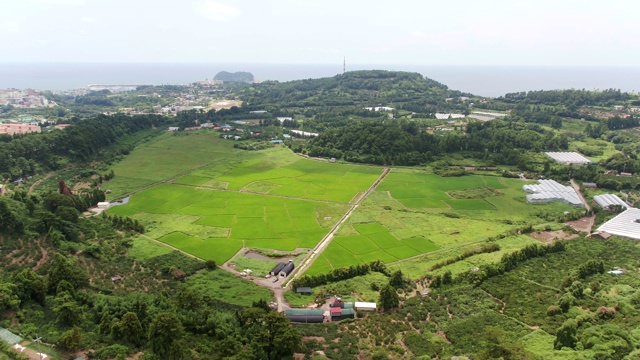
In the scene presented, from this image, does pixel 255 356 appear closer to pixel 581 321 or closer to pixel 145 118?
pixel 581 321

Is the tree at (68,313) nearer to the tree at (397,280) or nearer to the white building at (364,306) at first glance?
the white building at (364,306)

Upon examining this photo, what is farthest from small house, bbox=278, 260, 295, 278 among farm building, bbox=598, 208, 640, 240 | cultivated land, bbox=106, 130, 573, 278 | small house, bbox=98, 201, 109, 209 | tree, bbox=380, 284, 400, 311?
farm building, bbox=598, 208, 640, 240

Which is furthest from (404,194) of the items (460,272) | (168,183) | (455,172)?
(168,183)

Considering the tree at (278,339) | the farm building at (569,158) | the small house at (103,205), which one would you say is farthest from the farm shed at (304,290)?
the farm building at (569,158)

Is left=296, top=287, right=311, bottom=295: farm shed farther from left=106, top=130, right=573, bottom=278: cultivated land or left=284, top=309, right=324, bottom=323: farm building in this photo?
left=106, top=130, right=573, bottom=278: cultivated land

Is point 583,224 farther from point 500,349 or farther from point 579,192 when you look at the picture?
point 500,349

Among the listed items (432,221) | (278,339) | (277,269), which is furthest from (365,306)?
(432,221)
